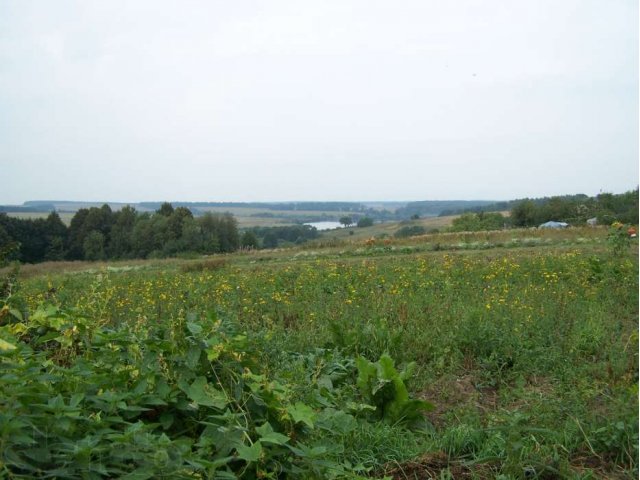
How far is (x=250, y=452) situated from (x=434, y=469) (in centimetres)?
124

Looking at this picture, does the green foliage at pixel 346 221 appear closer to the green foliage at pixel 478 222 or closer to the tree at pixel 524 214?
the green foliage at pixel 478 222

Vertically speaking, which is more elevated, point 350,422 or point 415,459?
point 350,422

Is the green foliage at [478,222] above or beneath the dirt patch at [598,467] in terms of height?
above

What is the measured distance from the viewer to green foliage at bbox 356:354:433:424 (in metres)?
3.74

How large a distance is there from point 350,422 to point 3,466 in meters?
1.81

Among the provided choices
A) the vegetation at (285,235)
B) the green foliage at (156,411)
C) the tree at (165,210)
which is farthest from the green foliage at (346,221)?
the green foliage at (156,411)

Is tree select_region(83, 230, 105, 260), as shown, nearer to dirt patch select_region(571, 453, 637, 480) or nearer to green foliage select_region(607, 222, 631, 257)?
green foliage select_region(607, 222, 631, 257)

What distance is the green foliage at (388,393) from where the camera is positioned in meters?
3.74

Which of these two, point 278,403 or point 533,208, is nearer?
point 278,403

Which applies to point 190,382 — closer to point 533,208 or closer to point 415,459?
point 415,459

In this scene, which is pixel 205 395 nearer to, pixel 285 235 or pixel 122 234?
pixel 122 234

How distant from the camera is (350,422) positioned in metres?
3.13

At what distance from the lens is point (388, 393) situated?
12.8 feet

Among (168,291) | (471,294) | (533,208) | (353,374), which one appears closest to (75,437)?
(353,374)
